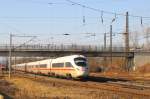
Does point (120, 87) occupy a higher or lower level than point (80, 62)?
lower

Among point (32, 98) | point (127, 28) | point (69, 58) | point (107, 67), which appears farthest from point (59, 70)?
point (107, 67)

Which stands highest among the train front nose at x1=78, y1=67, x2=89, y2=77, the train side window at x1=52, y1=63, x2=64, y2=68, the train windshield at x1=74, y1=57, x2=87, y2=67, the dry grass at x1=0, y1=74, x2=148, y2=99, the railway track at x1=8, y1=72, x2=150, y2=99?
the train windshield at x1=74, y1=57, x2=87, y2=67

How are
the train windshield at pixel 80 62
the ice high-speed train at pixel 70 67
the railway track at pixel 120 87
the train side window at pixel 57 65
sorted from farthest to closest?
the train side window at pixel 57 65, the train windshield at pixel 80 62, the ice high-speed train at pixel 70 67, the railway track at pixel 120 87

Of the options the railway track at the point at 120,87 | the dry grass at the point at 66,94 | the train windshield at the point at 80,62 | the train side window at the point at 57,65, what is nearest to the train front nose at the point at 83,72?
the train windshield at the point at 80,62

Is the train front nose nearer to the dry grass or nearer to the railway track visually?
the railway track

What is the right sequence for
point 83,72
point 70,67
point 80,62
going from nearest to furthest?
point 83,72 < point 80,62 < point 70,67

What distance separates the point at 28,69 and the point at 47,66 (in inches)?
1099

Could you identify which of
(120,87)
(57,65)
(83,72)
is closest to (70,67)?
(83,72)

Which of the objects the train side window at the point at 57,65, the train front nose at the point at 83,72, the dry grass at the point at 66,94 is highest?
the train side window at the point at 57,65

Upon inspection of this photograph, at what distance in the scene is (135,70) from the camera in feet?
300

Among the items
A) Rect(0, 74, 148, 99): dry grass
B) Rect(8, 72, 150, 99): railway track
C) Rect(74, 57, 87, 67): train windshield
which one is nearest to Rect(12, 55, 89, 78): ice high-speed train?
Rect(74, 57, 87, 67): train windshield

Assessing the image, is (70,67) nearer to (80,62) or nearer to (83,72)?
(80,62)

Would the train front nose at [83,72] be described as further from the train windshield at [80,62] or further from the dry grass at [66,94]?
the dry grass at [66,94]

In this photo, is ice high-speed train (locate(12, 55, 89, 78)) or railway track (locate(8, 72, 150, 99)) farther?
ice high-speed train (locate(12, 55, 89, 78))
